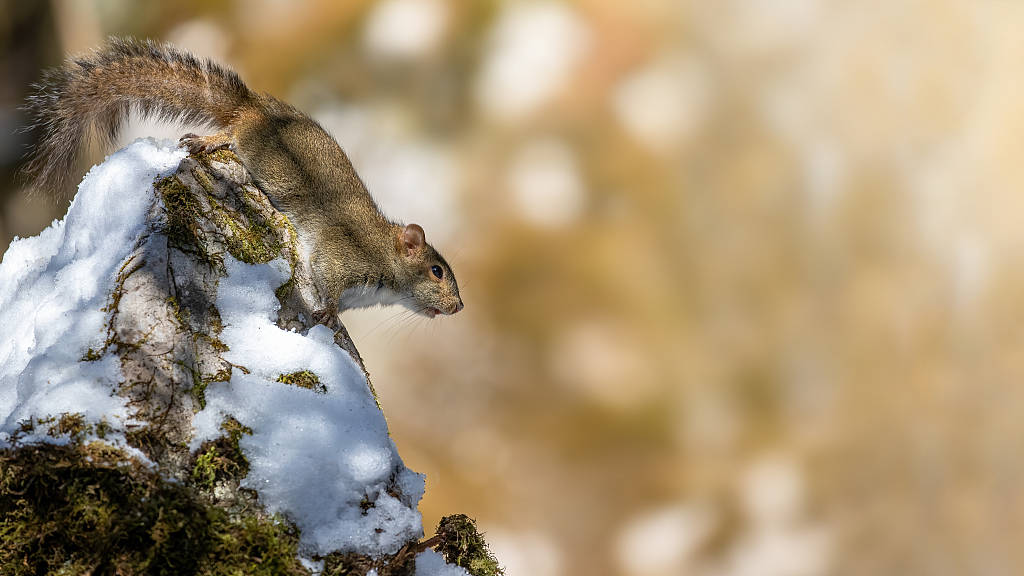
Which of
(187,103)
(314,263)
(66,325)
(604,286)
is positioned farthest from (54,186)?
(604,286)

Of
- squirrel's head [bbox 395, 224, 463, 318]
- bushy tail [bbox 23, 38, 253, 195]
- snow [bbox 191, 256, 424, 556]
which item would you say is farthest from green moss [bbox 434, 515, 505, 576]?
bushy tail [bbox 23, 38, 253, 195]

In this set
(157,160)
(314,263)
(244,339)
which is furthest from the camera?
(314,263)

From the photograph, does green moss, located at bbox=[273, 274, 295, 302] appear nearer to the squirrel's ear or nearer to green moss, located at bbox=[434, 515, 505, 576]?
green moss, located at bbox=[434, 515, 505, 576]

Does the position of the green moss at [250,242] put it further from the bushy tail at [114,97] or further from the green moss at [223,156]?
the bushy tail at [114,97]

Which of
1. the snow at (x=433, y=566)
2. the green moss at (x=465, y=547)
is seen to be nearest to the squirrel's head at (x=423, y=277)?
the green moss at (x=465, y=547)

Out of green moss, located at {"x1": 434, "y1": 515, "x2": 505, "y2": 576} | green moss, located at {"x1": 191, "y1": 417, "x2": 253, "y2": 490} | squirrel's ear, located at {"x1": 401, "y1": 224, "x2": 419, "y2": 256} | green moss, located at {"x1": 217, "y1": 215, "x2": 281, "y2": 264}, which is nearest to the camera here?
green moss, located at {"x1": 191, "y1": 417, "x2": 253, "y2": 490}

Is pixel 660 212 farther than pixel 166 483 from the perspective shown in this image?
Yes

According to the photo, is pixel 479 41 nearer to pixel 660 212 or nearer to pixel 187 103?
pixel 660 212
